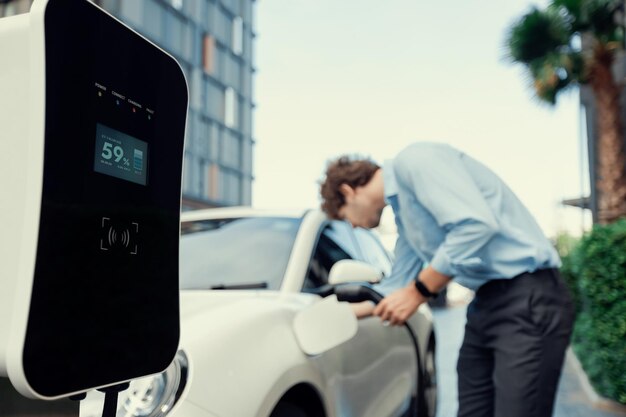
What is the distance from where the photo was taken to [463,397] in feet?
8.79

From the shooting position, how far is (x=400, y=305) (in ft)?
7.97

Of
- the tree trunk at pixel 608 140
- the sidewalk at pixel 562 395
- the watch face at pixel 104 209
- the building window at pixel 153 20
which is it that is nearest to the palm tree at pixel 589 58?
the tree trunk at pixel 608 140

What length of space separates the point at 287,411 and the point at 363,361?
0.81 m

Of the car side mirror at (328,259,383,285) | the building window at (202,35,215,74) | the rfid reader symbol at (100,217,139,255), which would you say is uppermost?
the building window at (202,35,215,74)

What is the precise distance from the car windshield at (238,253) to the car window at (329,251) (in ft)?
0.47

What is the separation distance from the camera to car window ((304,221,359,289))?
3.14 meters

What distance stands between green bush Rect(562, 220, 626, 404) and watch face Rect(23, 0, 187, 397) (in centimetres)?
440

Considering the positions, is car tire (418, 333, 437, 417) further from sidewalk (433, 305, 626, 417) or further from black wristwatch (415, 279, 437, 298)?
black wristwatch (415, 279, 437, 298)

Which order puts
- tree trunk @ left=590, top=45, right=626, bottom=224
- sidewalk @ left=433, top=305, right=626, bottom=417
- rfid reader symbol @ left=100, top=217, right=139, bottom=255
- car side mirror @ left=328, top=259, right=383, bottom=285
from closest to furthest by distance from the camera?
1. rfid reader symbol @ left=100, top=217, right=139, bottom=255
2. car side mirror @ left=328, top=259, right=383, bottom=285
3. sidewalk @ left=433, top=305, right=626, bottom=417
4. tree trunk @ left=590, top=45, right=626, bottom=224

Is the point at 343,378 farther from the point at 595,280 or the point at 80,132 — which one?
the point at 595,280

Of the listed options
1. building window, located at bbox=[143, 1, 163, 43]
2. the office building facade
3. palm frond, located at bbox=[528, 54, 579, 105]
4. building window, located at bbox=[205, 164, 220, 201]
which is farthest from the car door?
building window, located at bbox=[205, 164, 220, 201]

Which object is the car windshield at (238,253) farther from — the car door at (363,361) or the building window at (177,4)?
the building window at (177,4)

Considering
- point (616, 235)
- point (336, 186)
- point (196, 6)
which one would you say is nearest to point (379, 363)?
point (336, 186)

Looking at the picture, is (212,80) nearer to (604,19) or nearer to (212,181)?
(212,181)
